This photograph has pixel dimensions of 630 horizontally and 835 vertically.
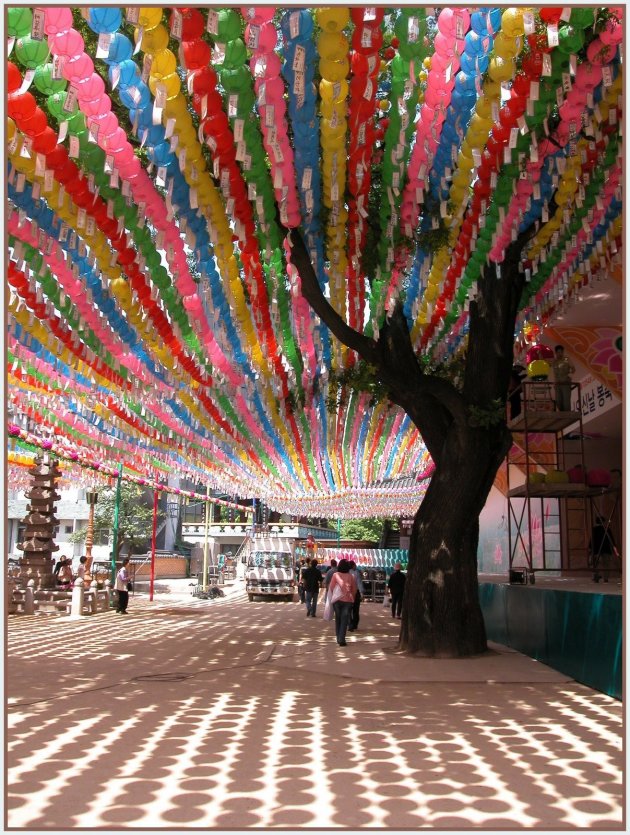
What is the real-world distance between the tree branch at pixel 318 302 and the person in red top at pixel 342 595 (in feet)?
10.9

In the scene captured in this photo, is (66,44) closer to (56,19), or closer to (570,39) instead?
(56,19)

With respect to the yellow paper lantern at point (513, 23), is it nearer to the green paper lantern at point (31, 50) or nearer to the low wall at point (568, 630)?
the green paper lantern at point (31, 50)

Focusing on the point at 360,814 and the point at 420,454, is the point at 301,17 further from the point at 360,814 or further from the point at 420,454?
the point at 420,454

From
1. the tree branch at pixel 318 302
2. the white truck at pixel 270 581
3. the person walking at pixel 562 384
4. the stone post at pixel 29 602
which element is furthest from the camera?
the white truck at pixel 270 581

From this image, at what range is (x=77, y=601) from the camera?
16.9 m

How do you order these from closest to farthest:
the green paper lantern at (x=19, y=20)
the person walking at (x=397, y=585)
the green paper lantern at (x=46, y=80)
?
the green paper lantern at (x=19, y=20) < the green paper lantern at (x=46, y=80) < the person walking at (x=397, y=585)

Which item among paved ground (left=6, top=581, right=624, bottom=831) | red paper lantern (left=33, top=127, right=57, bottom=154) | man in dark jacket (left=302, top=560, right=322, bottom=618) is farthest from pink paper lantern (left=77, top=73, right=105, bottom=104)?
man in dark jacket (left=302, top=560, right=322, bottom=618)

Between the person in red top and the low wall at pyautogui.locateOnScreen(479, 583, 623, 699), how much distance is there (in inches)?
94.8

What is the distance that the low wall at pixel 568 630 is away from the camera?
7441 millimetres

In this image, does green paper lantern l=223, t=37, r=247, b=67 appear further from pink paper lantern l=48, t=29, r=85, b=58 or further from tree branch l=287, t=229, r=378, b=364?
tree branch l=287, t=229, r=378, b=364

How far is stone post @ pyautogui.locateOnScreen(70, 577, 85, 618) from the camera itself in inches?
667

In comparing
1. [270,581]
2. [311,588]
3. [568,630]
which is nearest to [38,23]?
[568,630]

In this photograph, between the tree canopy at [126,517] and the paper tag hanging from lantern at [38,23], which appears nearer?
the paper tag hanging from lantern at [38,23]

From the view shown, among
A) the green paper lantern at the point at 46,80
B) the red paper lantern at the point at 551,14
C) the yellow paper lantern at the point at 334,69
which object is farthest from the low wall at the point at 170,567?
the red paper lantern at the point at 551,14
